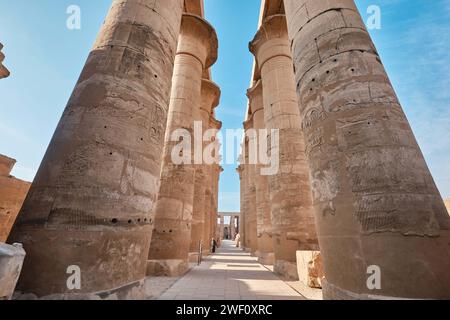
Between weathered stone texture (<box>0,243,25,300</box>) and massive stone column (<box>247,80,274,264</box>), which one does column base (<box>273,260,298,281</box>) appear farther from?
weathered stone texture (<box>0,243,25,300</box>)

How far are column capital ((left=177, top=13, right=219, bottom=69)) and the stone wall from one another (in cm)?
853

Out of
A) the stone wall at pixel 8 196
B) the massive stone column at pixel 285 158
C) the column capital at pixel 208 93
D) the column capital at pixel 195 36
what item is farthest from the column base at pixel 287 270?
the column capital at pixel 208 93

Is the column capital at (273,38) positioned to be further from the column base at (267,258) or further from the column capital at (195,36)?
the column base at (267,258)

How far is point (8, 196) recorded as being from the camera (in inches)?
312

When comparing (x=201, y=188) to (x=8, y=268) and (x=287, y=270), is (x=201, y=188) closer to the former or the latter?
(x=287, y=270)

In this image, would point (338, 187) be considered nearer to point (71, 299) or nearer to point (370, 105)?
point (370, 105)

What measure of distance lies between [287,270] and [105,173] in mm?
6466

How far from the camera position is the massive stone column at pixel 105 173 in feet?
9.29

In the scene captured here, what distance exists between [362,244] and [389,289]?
53cm

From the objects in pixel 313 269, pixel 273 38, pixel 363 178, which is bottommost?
pixel 313 269

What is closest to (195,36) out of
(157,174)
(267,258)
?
(157,174)

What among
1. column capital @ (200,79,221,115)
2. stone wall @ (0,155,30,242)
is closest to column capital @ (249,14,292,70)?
column capital @ (200,79,221,115)

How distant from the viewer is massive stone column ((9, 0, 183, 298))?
2832 millimetres
